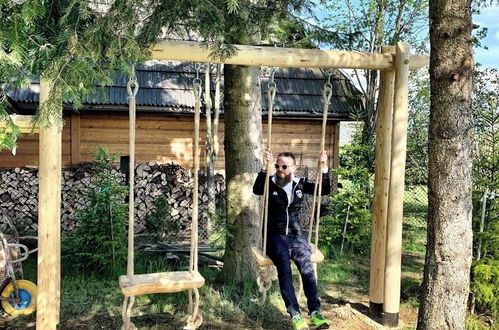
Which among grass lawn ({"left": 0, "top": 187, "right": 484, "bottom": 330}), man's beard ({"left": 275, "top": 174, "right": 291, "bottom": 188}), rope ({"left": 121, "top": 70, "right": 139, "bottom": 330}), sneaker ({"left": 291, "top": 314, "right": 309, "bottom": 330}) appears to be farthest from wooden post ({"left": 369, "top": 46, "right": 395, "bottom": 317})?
rope ({"left": 121, "top": 70, "right": 139, "bottom": 330})

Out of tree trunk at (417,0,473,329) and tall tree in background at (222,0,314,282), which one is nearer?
tree trunk at (417,0,473,329)

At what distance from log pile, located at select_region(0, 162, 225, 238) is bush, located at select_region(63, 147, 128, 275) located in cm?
240

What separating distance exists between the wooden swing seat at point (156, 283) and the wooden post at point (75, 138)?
642 centimetres

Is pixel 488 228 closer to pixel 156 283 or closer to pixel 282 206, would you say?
pixel 282 206

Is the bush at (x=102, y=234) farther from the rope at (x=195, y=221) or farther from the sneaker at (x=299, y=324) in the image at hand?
the sneaker at (x=299, y=324)

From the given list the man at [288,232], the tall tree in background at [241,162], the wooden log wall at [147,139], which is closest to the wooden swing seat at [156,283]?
the man at [288,232]

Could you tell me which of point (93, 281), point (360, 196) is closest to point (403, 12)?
point (360, 196)

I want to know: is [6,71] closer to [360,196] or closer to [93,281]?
[93,281]

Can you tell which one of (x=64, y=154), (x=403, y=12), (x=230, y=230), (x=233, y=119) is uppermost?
(x=403, y=12)

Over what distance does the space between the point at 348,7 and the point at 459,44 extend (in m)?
8.26

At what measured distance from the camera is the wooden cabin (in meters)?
9.48

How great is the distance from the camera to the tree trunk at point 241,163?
556cm

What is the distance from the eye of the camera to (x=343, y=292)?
20.0ft

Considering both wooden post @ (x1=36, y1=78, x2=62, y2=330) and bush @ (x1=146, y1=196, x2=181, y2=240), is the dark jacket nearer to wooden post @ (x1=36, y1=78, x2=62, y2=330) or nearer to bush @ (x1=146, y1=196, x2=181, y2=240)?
wooden post @ (x1=36, y1=78, x2=62, y2=330)
